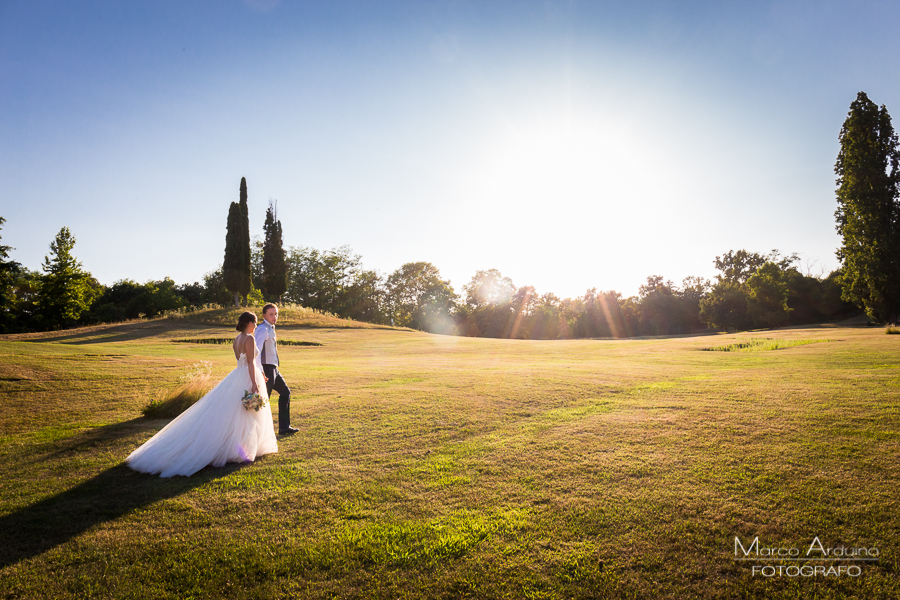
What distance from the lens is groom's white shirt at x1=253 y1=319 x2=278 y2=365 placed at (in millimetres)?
→ 7949

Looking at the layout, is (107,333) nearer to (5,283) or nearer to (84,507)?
(5,283)

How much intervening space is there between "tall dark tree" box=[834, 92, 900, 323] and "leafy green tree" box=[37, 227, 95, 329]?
80.9 m

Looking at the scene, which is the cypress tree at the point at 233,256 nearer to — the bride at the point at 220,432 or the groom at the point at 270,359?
the groom at the point at 270,359

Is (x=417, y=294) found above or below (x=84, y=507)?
above

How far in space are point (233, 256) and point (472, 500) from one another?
1926 inches

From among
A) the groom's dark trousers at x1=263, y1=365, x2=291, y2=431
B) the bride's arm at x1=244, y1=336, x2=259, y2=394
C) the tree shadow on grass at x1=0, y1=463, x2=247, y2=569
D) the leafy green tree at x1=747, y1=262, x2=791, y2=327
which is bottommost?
the tree shadow on grass at x1=0, y1=463, x2=247, y2=569

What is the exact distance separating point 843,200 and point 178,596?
176ft

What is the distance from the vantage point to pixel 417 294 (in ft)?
282

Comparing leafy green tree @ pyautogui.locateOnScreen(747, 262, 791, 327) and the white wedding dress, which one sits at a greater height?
leafy green tree @ pyautogui.locateOnScreen(747, 262, 791, 327)

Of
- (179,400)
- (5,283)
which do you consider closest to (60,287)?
(5,283)

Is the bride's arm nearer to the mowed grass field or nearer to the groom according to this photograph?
the groom

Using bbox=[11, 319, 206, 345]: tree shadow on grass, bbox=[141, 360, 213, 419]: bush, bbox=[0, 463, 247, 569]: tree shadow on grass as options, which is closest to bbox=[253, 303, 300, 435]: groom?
bbox=[0, 463, 247, 569]: tree shadow on grass

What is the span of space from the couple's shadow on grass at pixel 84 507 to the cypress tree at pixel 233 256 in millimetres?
45039

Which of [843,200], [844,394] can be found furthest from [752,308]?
[844,394]
